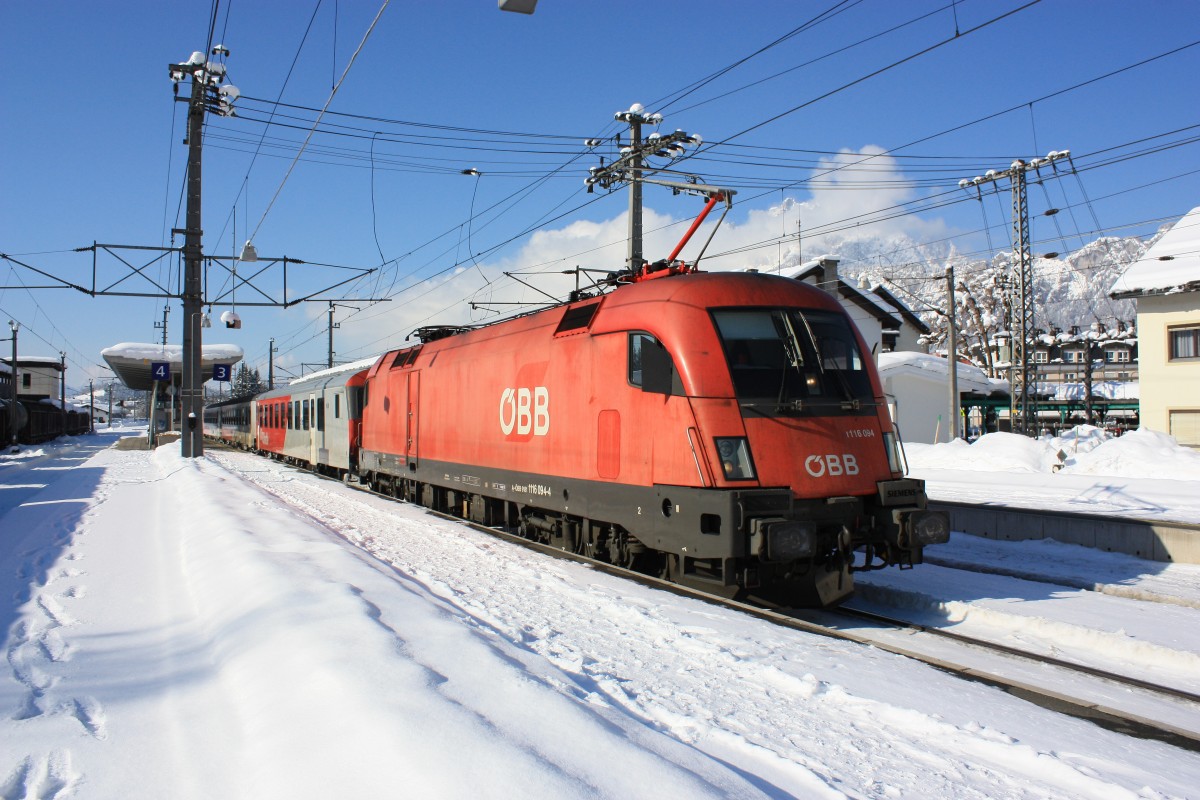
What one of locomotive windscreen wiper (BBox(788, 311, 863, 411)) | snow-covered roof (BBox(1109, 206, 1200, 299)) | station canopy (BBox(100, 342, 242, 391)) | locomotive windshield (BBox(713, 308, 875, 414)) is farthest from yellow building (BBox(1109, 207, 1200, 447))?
station canopy (BBox(100, 342, 242, 391))

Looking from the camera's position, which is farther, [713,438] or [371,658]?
[713,438]

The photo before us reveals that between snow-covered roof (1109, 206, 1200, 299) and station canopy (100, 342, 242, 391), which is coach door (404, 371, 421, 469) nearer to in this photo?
snow-covered roof (1109, 206, 1200, 299)

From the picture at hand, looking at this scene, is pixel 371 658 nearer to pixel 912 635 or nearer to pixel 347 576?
pixel 347 576

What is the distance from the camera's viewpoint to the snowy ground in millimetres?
3643

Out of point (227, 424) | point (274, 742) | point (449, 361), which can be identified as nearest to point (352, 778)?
point (274, 742)

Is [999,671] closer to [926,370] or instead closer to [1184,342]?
[1184,342]

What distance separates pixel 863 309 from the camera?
138 feet

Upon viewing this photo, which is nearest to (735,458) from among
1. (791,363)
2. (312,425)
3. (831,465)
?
(831,465)

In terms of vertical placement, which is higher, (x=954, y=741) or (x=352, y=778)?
(x=352, y=778)

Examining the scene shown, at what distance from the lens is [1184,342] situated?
86.1 feet

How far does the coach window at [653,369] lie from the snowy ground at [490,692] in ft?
6.52

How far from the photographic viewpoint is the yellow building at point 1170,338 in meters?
25.8

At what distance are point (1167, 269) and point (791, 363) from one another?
82.5ft

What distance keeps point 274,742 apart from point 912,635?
5736 mm
